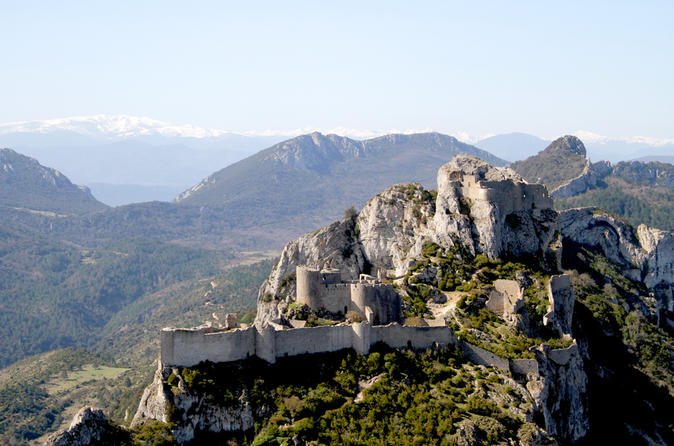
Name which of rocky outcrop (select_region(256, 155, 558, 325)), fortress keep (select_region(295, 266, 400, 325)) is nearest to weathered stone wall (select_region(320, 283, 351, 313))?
fortress keep (select_region(295, 266, 400, 325))

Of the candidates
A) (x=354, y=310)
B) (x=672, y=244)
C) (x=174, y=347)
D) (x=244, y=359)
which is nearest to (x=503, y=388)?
(x=354, y=310)

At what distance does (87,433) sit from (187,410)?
607cm

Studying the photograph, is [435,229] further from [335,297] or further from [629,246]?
[629,246]

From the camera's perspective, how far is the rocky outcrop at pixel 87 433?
1880 inches

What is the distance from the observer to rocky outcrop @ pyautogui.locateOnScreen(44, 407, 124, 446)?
47.8 metres

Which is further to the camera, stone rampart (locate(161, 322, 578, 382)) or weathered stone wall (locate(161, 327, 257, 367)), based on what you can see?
stone rampart (locate(161, 322, 578, 382))

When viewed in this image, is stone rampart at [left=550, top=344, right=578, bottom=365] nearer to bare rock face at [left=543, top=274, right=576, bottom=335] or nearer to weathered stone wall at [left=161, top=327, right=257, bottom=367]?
bare rock face at [left=543, top=274, right=576, bottom=335]

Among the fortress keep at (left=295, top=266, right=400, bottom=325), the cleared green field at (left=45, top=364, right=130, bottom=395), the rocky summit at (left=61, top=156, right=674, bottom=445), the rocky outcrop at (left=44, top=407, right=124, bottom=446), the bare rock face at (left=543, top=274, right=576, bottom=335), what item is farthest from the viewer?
the cleared green field at (left=45, top=364, right=130, bottom=395)

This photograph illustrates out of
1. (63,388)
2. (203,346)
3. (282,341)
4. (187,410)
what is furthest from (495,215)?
(63,388)

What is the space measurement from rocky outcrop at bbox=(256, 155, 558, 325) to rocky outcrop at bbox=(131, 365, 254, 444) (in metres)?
22.4

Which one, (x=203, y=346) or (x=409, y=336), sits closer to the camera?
(x=203, y=346)

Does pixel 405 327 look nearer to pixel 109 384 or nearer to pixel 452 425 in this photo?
pixel 452 425

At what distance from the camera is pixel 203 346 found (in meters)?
53.3

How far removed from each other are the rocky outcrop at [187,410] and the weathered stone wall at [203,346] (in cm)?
105
